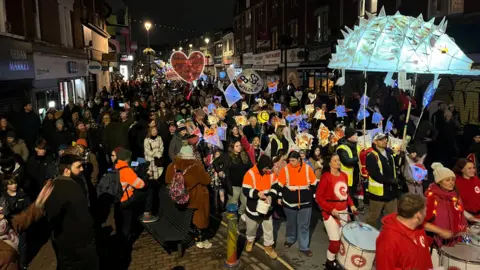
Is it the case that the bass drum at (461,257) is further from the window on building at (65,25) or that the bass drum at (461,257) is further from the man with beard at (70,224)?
the window on building at (65,25)

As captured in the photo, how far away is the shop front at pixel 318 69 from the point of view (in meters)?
23.6

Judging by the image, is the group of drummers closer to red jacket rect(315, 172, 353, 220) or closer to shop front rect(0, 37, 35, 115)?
red jacket rect(315, 172, 353, 220)

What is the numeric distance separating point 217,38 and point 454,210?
67029 mm

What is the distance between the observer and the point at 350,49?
804 centimetres

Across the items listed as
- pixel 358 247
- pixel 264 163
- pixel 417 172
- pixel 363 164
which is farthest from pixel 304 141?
pixel 358 247

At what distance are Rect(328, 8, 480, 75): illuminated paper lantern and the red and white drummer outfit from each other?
290cm

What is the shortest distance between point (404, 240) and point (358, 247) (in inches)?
47.5

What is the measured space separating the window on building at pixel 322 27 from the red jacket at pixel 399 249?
2343cm

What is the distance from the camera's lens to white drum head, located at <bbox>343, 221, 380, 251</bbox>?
462 centimetres

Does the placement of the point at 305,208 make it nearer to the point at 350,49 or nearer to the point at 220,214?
the point at 220,214

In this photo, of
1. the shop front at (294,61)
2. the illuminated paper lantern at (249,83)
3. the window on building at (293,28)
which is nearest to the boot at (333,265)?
the illuminated paper lantern at (249,83)

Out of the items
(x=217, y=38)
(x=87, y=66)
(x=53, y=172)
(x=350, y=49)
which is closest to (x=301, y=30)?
(x=87, y=66)

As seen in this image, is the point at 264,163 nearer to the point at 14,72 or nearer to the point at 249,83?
the point at 249,83

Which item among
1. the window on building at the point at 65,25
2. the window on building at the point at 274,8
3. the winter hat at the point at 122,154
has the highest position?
the window on building at the point at 274,8
